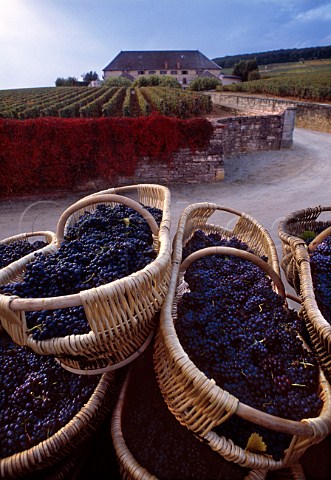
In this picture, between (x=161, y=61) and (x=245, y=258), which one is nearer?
(x=245, y=258)

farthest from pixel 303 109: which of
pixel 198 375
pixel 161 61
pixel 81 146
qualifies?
pixel 161 61

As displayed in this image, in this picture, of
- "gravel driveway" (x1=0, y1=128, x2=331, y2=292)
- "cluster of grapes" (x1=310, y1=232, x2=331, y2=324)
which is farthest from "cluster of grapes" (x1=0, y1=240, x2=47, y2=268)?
"gravel driveway" (x1=0, y1=128, x2=331, y2=292)

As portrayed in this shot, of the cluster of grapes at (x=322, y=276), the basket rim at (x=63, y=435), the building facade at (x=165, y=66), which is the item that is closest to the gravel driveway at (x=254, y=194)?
the cluster of grapes at (x=322, y=276)

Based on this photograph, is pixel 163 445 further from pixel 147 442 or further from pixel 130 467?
pixel 130 467

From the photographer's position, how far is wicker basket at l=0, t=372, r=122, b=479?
1.44 m

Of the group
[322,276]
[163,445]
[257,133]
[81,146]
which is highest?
[322,276]

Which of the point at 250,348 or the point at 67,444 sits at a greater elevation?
the point at 250,348

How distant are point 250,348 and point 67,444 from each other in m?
1.01

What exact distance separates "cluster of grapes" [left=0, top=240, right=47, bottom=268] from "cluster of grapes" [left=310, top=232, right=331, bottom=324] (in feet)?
6.93

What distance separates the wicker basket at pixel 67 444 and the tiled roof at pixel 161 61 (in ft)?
178

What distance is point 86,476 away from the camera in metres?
1.72

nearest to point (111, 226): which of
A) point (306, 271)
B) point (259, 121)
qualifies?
point (306, 271)

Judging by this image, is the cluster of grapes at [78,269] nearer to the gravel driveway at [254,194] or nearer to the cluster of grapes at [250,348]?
the cluster of grapes at [250,348]

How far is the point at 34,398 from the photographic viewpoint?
1.70 metres
